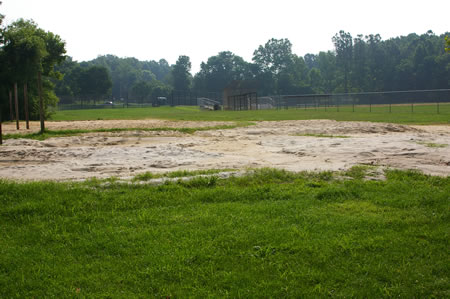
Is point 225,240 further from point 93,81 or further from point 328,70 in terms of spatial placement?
point 328,70

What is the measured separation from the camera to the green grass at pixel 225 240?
3338mm

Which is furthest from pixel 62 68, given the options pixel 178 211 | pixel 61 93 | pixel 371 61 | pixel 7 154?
Answer: pixel 178 211

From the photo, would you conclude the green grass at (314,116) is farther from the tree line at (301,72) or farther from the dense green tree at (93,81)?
the dense green tree at (93,81)

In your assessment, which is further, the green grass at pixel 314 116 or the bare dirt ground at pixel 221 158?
the green grass at pixel 314 116

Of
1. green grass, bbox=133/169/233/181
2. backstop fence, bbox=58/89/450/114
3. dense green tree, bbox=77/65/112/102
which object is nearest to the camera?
green grass, bbox=133/169/233/181

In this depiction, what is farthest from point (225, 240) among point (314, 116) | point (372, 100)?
point (372, 100)

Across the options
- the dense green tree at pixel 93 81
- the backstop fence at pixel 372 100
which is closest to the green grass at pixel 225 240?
the backstop fence at pixel 372 100

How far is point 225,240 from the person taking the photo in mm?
4168

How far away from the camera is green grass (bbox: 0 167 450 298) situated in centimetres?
334

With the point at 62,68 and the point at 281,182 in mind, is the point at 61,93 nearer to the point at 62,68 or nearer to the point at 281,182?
the point at 62,68

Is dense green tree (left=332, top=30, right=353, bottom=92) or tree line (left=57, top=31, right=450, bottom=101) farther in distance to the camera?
dense green tree (left=332, top=30, right=353, bottom=92)

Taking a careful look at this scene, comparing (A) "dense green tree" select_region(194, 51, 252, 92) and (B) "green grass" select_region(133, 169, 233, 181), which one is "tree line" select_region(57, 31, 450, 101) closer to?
(A) "dense green tree" select_region(194, 51, 252, 92)

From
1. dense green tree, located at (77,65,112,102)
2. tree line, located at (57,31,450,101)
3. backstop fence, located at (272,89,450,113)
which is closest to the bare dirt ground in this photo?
backstop fence, located at (272,89,450,113)

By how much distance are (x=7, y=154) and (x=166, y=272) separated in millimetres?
8456
